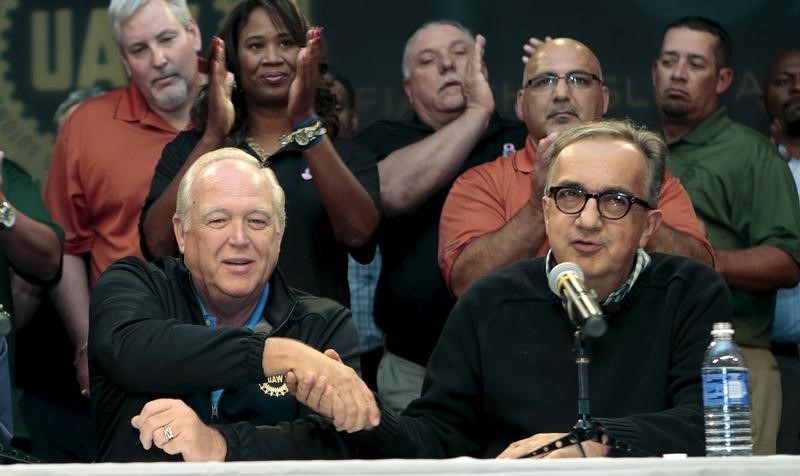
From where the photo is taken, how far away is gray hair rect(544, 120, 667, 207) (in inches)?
149

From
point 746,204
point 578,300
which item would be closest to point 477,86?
point 746,204

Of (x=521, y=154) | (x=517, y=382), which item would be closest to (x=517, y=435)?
(x=517, y=382)

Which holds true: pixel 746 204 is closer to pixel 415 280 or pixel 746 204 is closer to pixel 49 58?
pixel 415 280

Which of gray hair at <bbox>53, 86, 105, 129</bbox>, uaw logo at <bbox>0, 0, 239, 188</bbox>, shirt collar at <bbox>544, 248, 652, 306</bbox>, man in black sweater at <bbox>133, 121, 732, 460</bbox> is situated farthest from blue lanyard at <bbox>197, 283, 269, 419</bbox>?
uaw logo at <bbox>0, 0, 239, 188</bbox>

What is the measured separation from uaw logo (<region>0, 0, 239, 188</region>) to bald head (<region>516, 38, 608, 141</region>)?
163 centimetres

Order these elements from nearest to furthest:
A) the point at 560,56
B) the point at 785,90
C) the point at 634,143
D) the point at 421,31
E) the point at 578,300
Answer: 1. the point at 578,300
2. the point at 634,143
3. the point at 560,56
4. the point at 421,31
5. the point at 785,90

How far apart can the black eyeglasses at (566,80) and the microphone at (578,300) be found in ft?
6.71

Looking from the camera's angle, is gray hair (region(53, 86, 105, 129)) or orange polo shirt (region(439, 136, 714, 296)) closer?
orange polo shirt (region(439, 136, 714, 296))

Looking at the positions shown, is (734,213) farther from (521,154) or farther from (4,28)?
(4,28)

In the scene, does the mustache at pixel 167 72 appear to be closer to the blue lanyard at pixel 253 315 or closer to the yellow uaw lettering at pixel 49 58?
the yellow uaw lettering at pixel 49 58

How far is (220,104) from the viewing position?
4754mm

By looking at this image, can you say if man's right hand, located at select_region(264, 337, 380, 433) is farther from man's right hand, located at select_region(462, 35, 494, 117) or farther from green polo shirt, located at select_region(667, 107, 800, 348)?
green polo shirt, located at select_region(667, 107, 800, 348)

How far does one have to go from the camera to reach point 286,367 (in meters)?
3.35

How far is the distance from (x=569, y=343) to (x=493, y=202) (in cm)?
151
